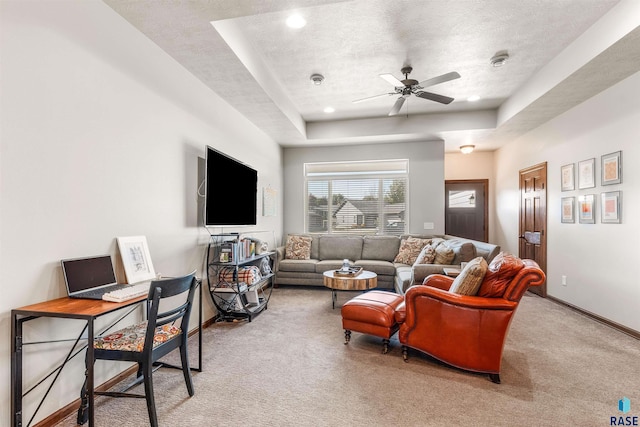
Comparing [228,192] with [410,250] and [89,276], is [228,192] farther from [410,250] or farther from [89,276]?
[410,250]

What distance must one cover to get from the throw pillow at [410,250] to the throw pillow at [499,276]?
264 cm

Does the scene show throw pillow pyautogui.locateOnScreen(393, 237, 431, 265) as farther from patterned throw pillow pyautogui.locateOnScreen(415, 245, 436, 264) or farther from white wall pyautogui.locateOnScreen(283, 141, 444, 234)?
patterned throw pillow pyautogui.locateOnScreen(415, 245, 436, 264)

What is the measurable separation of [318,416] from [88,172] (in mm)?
2159

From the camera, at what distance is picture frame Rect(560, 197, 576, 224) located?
13.5 ft

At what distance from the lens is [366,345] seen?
2865 millimetres

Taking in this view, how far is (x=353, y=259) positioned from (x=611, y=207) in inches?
139

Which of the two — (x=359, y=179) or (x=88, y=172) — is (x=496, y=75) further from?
→ (x=88, y=172)

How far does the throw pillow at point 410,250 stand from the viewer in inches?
198

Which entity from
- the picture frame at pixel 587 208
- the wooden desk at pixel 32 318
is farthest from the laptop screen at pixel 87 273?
the picture frame at pixel 587 208

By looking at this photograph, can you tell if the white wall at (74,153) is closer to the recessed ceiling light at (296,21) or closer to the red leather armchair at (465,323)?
the recessed ceiling light at (296,21)

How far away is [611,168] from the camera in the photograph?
342cm

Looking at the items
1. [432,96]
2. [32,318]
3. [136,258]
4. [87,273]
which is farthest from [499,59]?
[32,318]

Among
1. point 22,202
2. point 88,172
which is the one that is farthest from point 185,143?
point 22,202

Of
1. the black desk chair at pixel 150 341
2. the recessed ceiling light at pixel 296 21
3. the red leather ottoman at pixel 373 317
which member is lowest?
the red leather ottoman at pixel 373 317
